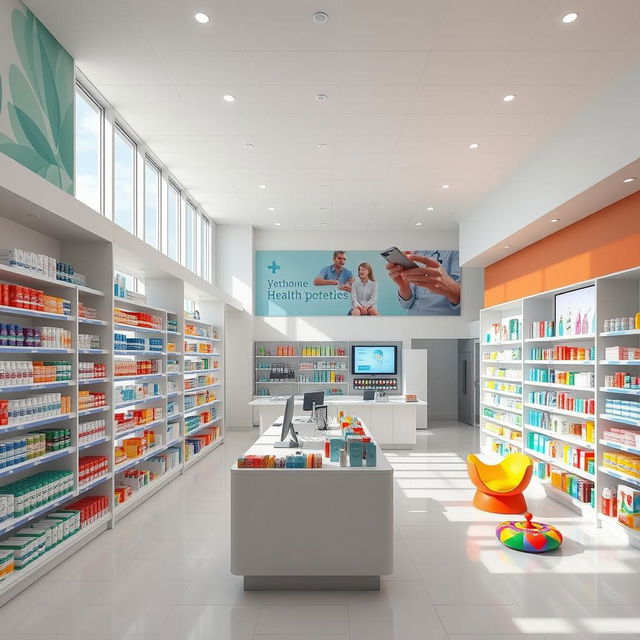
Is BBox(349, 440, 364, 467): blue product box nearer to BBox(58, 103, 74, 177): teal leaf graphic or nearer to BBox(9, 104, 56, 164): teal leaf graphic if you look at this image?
BBox(9, 104, 56, 164): teal leaf graphic

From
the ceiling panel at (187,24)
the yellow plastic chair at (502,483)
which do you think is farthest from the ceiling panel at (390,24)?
the yellow plastic chair at (502,483)

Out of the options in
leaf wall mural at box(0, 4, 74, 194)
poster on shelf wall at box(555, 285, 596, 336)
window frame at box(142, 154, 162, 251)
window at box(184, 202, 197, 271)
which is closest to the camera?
leaf wall mural at box(0, 4, 74, 194)

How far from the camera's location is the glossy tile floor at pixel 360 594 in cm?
359

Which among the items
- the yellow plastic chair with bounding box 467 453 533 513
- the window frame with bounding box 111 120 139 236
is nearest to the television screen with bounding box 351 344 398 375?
the yellow plastic chair with bounding box 467 453 533 513

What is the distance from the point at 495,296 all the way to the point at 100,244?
7.55 metres

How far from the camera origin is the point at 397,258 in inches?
523

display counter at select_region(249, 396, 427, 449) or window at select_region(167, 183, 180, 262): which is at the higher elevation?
window at select_region(167, 183, 180, 262)

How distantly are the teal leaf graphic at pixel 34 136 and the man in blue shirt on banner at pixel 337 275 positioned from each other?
8.38 m

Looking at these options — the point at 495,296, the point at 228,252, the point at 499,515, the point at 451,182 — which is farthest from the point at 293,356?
the point at 499,515

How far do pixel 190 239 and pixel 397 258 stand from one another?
16.1ft

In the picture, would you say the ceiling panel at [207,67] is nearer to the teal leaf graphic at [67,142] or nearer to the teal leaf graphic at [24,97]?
the teal leaf graphic at [67,142]

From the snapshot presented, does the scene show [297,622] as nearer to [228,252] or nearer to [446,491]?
[446,491]

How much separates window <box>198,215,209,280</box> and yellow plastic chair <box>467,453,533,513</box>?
24.2ft

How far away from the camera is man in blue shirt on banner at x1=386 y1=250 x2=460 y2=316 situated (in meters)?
13.3
